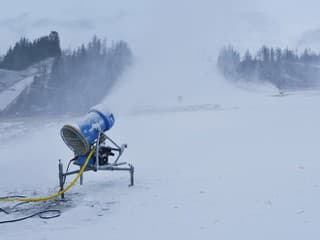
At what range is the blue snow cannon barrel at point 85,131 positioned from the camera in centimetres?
486

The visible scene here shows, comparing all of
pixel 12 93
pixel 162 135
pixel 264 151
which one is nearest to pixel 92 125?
pixel 264 151

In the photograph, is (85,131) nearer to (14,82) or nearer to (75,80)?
(75,80)

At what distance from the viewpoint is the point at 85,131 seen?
4938 millimetres

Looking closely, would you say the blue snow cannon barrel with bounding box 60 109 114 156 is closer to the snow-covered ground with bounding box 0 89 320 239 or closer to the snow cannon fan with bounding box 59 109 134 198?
the snow cannon fan with bounding box 59 109 134 198

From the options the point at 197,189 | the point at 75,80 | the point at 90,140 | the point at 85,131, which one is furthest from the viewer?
the point at 75,80

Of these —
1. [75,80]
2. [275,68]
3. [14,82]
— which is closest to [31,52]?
[14,82]

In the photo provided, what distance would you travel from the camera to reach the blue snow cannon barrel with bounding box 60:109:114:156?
4855 mm

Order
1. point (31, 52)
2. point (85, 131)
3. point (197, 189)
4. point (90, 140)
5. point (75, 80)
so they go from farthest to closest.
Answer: point (31, 52), point (75, 80), point (90, 140), point (85, 131), point (197, 189)

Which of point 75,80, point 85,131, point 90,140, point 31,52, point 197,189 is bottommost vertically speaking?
point 197,189

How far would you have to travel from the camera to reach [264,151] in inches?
285

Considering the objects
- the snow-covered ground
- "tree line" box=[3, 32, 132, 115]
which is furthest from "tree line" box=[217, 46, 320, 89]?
the snow-covered ground

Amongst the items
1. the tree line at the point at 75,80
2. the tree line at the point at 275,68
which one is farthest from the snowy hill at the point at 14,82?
the tree line at the point at 275,68

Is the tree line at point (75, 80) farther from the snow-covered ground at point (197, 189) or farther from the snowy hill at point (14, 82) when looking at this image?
the snow-covered ground at point (197, 189)

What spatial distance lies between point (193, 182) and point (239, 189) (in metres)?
0.92
